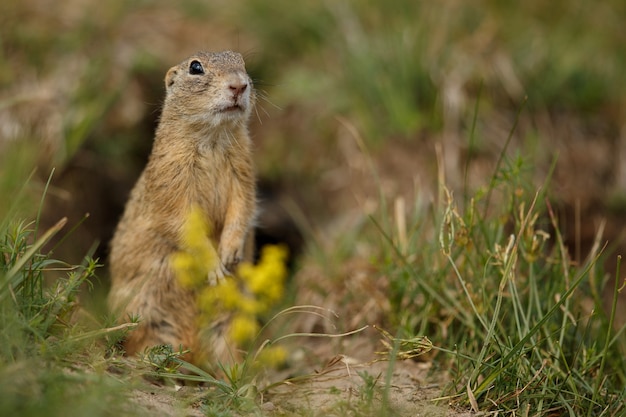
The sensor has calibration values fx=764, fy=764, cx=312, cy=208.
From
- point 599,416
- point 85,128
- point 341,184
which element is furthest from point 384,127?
point 599,416

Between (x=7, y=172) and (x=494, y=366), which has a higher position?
(x=7, y=172)

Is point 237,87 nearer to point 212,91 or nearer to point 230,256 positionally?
point 212,91

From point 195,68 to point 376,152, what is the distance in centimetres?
320

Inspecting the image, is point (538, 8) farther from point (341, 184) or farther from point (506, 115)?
point (341, 184)

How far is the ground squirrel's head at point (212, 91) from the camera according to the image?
184 inches

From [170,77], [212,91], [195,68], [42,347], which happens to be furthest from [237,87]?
[42,347]

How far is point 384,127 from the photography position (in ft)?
25.7

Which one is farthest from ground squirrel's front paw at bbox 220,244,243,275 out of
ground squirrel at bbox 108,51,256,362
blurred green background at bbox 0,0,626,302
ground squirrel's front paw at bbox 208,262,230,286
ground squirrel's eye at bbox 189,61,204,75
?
blurred green background at bbox 0,0,626,302

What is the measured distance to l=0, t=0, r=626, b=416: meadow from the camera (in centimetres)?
493

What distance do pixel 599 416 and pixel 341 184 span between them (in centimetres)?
441

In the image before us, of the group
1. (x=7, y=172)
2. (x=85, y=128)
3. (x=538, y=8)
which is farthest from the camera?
(x=538, y=8)

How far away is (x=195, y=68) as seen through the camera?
496 cm

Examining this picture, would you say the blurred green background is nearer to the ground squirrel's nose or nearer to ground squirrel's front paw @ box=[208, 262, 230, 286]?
the ground squirrel's nose

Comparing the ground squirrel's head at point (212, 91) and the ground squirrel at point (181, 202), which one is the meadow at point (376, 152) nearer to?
the ground squirrel at point (181, 202)
